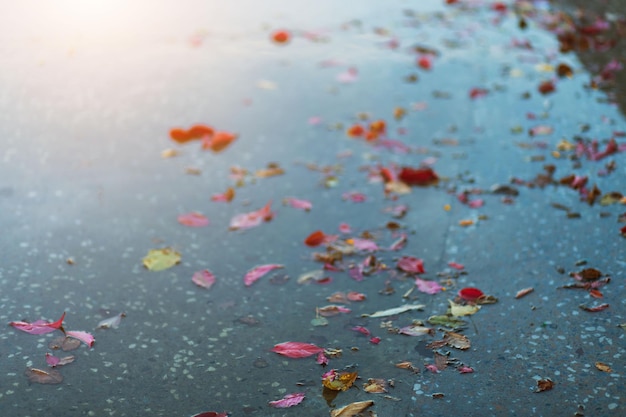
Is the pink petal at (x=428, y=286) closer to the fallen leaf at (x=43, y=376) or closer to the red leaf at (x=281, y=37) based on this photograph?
the fallen leaf at (x=43, y=376)

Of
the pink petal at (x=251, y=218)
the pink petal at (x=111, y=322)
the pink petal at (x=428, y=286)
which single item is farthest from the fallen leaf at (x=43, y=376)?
the pink petal at (x=428, y=286)

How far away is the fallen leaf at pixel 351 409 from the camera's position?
2348mm

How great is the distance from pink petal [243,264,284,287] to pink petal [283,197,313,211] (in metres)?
0.56

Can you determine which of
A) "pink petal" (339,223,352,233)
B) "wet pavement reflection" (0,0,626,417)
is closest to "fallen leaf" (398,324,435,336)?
"wet pavement reflection" (0,0,626,417)

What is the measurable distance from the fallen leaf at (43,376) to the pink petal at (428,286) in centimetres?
143

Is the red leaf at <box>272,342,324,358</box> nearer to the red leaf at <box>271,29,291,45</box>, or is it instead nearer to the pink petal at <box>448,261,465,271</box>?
the pink petal at <box>448,261,465,271</box>

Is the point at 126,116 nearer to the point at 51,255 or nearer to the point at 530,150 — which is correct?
the point at 51,255

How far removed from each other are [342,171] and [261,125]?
27.1 inches

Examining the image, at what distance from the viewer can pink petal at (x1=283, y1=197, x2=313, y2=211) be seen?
12.5 feet

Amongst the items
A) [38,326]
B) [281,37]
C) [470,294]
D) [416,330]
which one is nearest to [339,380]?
[416,330]

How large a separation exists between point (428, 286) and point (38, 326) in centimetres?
152

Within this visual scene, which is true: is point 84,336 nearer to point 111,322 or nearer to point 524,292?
point 111,322

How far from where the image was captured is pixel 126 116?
4.55 metres

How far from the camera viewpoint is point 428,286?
3102 millimetres
